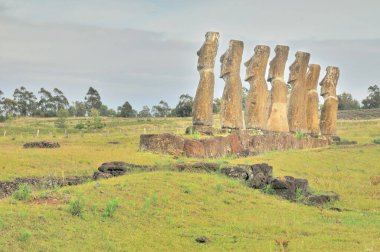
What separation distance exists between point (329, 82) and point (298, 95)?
408cm

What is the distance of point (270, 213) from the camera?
13.4m

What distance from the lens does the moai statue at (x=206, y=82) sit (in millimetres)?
25188

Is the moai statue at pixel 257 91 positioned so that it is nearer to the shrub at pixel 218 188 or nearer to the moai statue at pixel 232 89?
the moai statue at pixel 232 89

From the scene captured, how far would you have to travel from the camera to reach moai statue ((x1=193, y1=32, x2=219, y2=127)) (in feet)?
82.6

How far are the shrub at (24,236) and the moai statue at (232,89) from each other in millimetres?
17066

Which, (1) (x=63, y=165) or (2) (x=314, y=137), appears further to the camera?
(2) (x=314, y=137)

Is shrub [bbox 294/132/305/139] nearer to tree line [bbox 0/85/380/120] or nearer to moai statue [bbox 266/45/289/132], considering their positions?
moai statue [bbox 266/45/289/132]

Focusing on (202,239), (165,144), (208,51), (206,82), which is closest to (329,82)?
(208,51)

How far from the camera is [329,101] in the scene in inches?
1363

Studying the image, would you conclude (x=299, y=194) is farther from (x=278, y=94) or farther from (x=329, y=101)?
(x=329, y=101)

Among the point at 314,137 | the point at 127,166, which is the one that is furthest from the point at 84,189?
the point at 314,137

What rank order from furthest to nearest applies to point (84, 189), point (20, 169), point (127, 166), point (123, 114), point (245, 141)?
point (123, 114)
point (245, 141)
point (20, 169)
point (127, 166)
point (84, 189)

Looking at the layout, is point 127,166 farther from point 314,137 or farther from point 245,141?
point 314,137

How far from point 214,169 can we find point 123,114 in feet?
250
